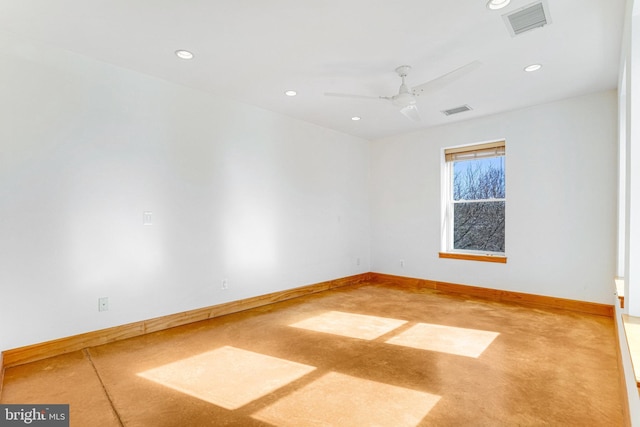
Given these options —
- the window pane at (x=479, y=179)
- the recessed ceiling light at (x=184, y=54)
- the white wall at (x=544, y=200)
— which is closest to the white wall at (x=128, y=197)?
the recessed ceiling light at (x=184, y=54)

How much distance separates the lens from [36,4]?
2279mm

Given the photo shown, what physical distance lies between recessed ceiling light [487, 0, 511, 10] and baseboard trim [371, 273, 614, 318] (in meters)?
3.65

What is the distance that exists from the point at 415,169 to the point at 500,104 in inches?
65.9

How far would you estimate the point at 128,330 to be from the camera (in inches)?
126

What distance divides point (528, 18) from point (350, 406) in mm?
3023

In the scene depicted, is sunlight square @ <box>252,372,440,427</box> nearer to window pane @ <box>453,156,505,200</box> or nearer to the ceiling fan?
the ceiling fan

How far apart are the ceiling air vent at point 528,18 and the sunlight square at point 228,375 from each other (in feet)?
10.1

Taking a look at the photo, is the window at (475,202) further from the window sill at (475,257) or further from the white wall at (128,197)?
the white wall at (128,197)

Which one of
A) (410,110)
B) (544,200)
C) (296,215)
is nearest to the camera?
(410,110)

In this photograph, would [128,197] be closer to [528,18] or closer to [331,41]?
[331,41]

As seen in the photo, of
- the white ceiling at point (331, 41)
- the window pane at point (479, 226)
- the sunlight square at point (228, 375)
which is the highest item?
the white ceiling at point (331, 41)

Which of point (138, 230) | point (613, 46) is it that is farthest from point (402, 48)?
point (138, 230)

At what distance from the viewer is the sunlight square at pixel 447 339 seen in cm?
286

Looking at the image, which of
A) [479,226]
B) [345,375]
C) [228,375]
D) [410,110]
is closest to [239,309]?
[228,375]
